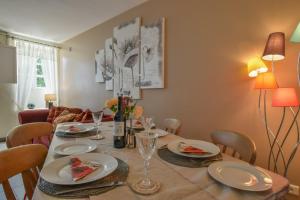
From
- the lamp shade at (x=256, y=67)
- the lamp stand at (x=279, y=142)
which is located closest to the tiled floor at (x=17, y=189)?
the lamp stand at (x=279, y=142)

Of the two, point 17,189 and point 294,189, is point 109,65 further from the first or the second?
point 294,189

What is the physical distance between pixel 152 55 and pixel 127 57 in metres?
Answer: 0.57

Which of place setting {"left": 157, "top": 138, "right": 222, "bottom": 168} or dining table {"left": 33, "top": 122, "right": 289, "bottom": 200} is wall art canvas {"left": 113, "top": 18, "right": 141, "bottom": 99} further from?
dining table {"left": 33, "top": 122, "right": 289, "bottom": 200}

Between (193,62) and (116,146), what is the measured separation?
4.86 feet

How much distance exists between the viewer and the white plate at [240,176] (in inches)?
25.5

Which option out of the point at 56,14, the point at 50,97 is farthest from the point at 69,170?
the point at 50,97

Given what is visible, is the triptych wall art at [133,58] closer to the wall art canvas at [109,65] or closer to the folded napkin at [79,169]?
the wall art canvas at [109,65]

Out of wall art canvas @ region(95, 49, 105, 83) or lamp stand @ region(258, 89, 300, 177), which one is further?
wall art canvas @ region(95, 49, 105, 83)

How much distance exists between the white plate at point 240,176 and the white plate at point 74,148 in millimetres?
663

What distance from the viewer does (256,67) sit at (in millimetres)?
1588

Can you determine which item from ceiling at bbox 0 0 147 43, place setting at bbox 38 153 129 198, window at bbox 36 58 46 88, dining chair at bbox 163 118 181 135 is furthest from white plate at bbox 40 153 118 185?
window at bbox 36 58 46 88

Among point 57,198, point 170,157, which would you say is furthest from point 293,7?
point 57,198

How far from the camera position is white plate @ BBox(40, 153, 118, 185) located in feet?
2.20

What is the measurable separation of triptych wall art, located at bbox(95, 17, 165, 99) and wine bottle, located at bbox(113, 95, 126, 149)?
1460 millimetres
